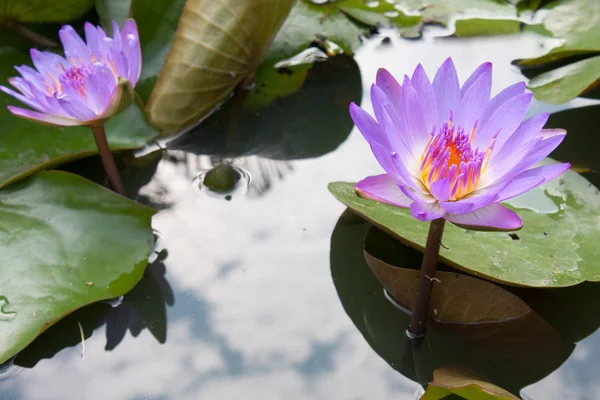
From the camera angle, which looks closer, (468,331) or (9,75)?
(468,331)

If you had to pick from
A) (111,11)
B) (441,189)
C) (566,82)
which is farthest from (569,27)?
(111,11)

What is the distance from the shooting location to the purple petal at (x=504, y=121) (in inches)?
38.9

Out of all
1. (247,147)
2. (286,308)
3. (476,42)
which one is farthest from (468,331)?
(476,42)

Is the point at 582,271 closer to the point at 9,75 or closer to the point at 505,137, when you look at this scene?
the point at 505,137

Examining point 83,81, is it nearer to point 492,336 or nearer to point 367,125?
point 367,125

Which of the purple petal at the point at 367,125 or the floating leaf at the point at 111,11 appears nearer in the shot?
the purple petal at the point at 367,125

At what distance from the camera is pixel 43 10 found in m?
1.78

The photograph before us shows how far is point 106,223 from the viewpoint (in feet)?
4.66

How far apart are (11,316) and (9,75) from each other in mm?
788

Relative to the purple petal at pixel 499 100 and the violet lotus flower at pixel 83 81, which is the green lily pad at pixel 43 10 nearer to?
the violet lotus flower at pixel 83 81

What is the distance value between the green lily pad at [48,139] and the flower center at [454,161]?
2.97 feet

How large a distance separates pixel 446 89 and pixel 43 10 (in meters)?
1.33

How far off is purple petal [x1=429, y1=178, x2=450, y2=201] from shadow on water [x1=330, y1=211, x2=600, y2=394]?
17.7 inches

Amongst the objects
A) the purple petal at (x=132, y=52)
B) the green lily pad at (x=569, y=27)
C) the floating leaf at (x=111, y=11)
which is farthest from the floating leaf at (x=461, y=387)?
the floating leaf at (x=111, y=11)
